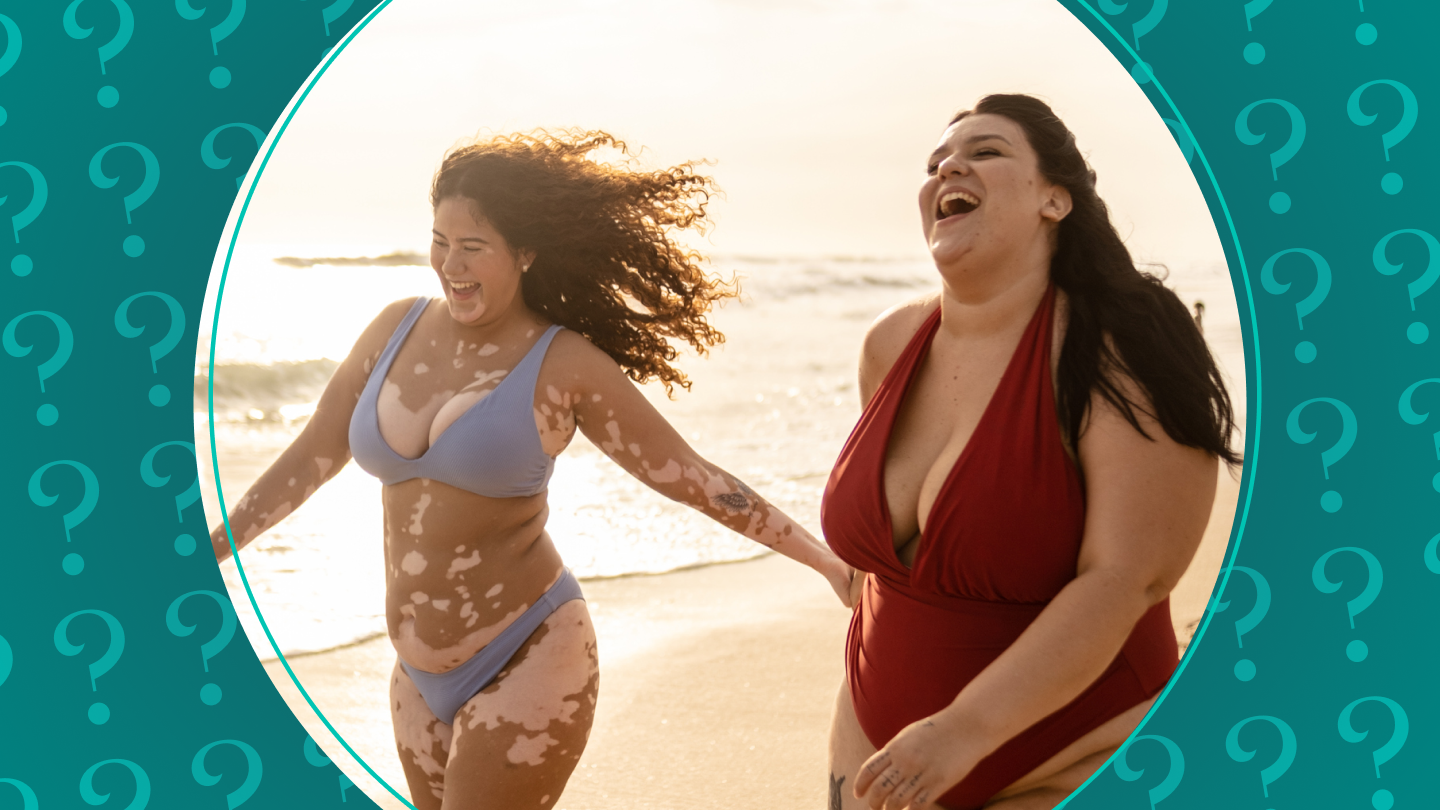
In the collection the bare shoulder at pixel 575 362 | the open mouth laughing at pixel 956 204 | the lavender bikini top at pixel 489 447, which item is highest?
the open mouth laughing at pixel 956 204

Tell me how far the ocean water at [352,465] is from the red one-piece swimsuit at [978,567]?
0.43 metres

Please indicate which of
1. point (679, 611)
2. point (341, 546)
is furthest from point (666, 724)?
point (341, 546)

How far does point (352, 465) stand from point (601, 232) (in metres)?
0.75

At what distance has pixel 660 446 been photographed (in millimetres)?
1811

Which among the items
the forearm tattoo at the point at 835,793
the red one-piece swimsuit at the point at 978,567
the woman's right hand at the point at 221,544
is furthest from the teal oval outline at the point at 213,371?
the red one-piece swimsuit at the point at 978,567

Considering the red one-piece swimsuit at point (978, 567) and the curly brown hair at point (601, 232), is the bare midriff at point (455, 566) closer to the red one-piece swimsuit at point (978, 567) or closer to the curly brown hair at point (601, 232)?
the curly brown hair at point (601, 232)

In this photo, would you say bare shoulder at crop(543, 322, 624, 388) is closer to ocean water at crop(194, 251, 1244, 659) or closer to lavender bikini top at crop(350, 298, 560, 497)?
lavender bikini top at crop(350, 298, 560, 497)

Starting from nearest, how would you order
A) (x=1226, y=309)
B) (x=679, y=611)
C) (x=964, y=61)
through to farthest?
(x=1226, y=309) < (x=964, y=61) < (x=679, y=611)

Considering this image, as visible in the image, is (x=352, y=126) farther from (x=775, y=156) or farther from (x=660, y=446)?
(x=660, y=446)

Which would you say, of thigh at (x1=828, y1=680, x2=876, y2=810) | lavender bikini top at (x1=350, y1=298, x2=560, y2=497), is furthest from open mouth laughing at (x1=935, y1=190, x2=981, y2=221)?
thigh at (x1=828, y1=680, x2=876, y2=810)

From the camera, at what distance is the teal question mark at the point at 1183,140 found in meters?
1.79

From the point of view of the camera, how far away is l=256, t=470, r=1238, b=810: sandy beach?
228cm

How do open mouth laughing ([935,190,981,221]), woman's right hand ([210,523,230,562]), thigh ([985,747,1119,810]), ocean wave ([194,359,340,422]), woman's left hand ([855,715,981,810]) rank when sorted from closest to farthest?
woman's left hand ([855,715,981,810])
open mouth laughing ([935,190,981,221])
thigh ([985,747,1119,810])
woman's right hand ([210,523,230,562])
ocean wave ([194,359,340,422])

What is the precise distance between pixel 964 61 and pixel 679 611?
1.51m
